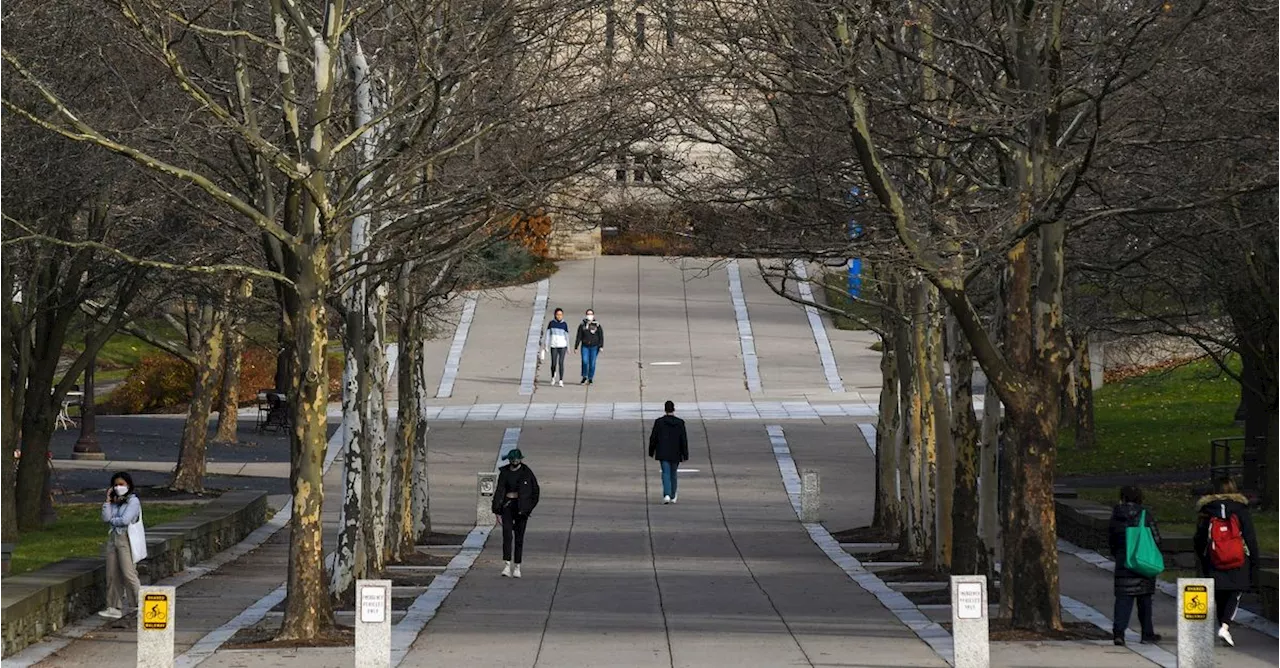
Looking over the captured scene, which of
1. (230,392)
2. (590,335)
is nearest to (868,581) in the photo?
(230,392)

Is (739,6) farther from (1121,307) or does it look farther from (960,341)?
(1121,307)

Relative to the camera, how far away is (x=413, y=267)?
2275 centimetres

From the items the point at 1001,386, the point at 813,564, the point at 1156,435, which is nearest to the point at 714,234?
the point at 813,564

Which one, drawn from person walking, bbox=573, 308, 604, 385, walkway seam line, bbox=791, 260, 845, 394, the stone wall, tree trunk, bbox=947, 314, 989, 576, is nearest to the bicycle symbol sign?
the stone wall

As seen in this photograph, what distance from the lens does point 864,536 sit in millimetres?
27391

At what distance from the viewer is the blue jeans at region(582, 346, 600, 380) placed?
151ft

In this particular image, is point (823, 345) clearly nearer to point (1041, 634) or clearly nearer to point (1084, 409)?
point (1084, 409)

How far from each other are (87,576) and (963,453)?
30.7ft

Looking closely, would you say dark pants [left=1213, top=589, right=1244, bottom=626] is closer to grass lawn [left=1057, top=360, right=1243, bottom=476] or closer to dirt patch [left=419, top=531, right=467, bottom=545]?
dirt patch [left=419, top=531, right=467, bottom=545]

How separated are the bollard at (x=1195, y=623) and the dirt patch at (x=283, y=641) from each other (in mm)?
6767

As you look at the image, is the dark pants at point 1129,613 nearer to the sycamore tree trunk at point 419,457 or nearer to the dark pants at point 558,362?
the sycamore tree trunk at point 419,457

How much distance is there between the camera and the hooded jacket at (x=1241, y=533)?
16047mm

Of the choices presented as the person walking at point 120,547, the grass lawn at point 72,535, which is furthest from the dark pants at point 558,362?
the person walking at point 120,547

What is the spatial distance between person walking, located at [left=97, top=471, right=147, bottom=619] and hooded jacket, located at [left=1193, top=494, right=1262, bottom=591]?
9.93m
